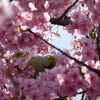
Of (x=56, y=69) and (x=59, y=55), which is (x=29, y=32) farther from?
(x=59, y=55)

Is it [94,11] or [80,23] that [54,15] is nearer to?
[80,23]

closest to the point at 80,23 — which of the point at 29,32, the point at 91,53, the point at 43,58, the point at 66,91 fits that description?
the point at 91,53

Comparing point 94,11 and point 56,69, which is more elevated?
point 94,11

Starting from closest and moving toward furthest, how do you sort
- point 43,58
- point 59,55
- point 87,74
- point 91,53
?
point 87,74 < point 91,53 < point 59,55 < point 43,58

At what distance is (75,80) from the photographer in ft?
7.03

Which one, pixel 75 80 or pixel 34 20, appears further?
pixel 34 20

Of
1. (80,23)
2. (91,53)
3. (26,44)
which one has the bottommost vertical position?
(91,53)

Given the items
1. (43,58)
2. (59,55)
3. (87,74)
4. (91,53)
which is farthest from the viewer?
(43,58)

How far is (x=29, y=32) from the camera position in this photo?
7.51 feet

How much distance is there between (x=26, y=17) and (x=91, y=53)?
2.96 feet

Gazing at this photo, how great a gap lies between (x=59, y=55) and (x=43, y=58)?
5.97ft

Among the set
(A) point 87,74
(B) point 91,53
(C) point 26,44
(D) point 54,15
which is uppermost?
(D) point 54,15

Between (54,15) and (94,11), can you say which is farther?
(54,15)

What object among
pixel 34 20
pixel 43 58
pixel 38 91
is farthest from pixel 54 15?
pixel 38 91
